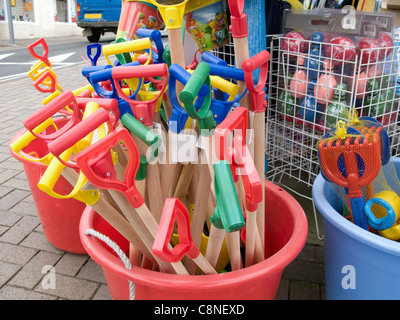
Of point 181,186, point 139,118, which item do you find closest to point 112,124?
point 139,118

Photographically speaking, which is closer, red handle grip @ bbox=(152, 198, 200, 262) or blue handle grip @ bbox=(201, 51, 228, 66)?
red handle grip @ bbox=(152, 198, 200, 262)

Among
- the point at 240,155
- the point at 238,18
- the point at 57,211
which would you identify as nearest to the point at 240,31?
the point at 238,18

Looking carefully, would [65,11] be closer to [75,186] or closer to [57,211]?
[57,211]

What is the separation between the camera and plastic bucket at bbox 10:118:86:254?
46.0 inches

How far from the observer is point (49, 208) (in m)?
1.23

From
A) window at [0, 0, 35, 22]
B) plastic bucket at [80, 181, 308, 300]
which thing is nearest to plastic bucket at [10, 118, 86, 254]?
plastic bucket at [80, 181, 308, 300]

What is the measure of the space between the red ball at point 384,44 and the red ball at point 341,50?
0.26 ft

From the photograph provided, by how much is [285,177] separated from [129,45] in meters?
1.17

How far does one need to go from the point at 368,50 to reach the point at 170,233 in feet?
2.44

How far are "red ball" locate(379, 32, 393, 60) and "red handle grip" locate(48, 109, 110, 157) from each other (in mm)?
811

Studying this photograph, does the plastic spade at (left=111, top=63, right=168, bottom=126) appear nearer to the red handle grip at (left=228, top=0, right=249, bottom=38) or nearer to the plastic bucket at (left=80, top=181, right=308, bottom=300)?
the red handle grip at (left=228, top=0, right=249, bottom=38)

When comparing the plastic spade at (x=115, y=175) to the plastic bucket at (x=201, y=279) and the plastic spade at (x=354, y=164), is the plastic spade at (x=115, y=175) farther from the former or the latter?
the plastic spade at (x=354, y=164)

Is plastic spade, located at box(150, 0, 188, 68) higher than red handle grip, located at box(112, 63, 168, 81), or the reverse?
plastic spade, located at box(150, 0, 188, 68)
